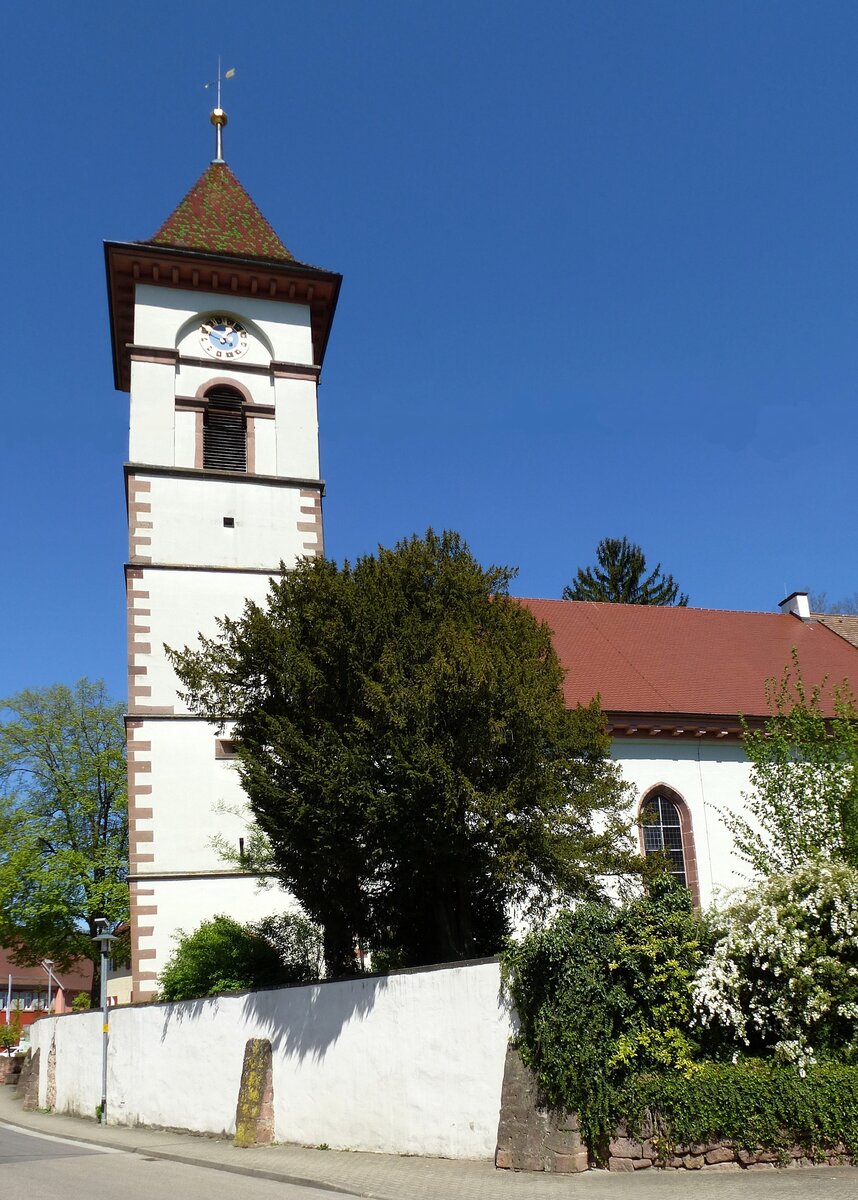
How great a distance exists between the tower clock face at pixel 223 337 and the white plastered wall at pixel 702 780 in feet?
42.2

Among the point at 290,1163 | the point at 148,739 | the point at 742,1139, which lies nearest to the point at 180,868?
the point at 148,739

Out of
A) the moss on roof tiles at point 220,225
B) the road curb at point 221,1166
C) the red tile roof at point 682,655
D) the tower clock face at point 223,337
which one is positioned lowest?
the road curb at point 221,1166

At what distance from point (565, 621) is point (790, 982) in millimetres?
15755

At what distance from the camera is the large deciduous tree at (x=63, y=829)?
123 ft

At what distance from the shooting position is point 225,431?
82.5 ft

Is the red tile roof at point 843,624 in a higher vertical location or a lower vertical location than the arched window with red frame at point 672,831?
higher

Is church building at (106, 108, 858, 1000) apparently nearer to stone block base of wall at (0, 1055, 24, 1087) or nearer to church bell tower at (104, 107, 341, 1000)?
church bell tower at (104, 107, 341, 1000)

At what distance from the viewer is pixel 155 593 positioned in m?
22.7

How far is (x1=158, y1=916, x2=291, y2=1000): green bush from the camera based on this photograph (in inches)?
734

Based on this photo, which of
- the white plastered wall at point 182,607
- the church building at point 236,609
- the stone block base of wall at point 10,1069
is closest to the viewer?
the church building at point 236,609

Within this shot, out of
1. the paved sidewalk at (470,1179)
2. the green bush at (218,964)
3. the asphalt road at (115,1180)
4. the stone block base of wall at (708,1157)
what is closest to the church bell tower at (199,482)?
the green bush at (218,964)

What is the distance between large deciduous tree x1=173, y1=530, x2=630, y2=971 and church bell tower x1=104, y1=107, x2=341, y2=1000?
4.70 meters

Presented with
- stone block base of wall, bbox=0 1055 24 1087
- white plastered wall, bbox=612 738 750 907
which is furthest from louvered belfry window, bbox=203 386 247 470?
stone block base of wall, bbox=0 1055 24 1087

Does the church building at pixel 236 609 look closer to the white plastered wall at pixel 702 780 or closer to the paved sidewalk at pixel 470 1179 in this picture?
the white plastered wall at pixel 702 780
